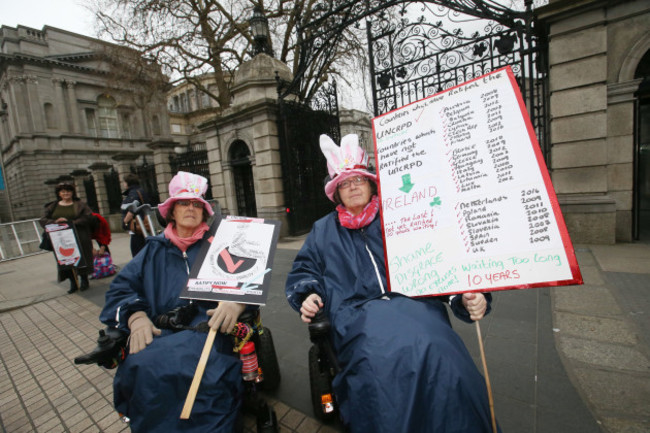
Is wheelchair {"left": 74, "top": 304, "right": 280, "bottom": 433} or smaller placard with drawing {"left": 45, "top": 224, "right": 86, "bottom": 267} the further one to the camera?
smaller placard with drawing {"left": 45, "top": 224, "right": 86, "bottom": 267}

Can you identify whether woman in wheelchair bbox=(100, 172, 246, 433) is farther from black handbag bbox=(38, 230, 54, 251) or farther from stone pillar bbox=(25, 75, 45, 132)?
stone pillar bbox=(25, 75, 45, 132)

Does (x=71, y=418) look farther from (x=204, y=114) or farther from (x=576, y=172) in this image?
(x=204, y=114)

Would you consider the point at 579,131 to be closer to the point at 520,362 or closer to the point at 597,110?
the point at 597,110

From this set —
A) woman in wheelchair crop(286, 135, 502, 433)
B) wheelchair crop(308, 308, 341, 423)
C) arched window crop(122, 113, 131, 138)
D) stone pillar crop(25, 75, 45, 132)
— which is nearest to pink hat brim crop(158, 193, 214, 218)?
woman in wheelchair crop(286, 135, 502, 433)

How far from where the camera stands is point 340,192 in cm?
205

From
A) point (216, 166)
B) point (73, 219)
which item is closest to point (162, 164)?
point (216, 166)

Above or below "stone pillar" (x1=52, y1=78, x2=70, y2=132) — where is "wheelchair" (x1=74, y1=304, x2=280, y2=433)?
below

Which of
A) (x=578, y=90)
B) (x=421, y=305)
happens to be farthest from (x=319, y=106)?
(x=421, y=305)

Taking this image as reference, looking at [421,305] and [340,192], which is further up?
[340,192]

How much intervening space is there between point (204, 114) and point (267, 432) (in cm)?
3627

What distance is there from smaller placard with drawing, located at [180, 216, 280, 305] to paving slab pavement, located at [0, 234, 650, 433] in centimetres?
95

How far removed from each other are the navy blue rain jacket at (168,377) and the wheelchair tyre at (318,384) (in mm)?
431

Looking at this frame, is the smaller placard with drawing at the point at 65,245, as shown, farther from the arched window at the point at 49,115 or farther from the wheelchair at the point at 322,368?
the arched window at the point at 49,115

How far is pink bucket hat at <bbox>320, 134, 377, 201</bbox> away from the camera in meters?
1.97
